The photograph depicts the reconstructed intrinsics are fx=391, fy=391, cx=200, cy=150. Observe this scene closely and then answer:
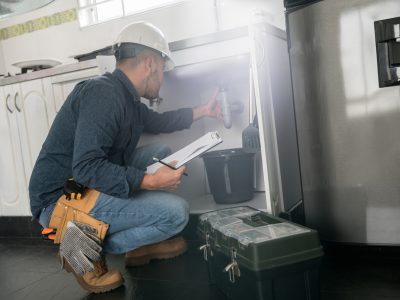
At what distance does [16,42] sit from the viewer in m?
3.16

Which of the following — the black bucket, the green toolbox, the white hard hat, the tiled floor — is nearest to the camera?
the green toolbox

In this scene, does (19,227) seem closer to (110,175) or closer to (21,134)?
(21,134)

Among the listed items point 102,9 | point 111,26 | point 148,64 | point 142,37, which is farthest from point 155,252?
point 102,9

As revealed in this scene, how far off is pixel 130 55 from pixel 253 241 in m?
0.86

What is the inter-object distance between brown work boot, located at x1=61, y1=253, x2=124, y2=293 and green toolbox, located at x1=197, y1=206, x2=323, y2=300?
19.5 inches

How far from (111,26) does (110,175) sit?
1.69m

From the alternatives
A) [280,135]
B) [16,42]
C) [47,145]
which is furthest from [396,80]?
[16,42]

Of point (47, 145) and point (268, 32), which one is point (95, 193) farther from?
point (268, 32)

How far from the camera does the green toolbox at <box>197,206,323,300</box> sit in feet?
3.32

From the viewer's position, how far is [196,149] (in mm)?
1417

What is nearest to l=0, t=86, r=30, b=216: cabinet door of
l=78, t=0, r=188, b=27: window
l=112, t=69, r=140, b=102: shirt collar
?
l=78, t=0, r=188, b=27: window

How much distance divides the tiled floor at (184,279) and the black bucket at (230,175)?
28 cm

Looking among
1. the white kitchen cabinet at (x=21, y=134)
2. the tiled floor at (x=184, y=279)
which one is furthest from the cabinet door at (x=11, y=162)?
the tiled floor at (x=184, y=279)

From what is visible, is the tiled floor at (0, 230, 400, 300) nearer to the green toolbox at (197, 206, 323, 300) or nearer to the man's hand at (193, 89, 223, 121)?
the green toolbox at (197, 206, 323, 300)
